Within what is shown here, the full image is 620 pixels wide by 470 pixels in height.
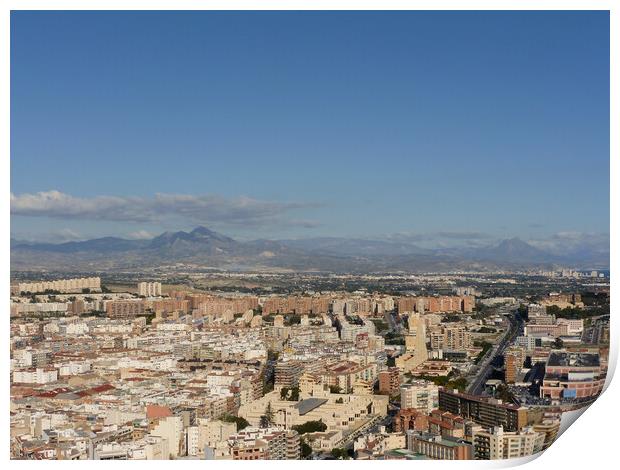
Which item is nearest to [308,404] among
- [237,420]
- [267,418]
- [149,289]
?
[267,418]

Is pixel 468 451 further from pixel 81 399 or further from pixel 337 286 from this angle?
pixel 337 286

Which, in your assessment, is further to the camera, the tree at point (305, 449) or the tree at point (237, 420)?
the tree at point (237, 420)

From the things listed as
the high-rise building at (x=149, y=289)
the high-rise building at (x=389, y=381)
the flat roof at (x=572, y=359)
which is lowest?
the high-rise building at (x=389, y=381)

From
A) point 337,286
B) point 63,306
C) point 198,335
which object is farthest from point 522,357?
point 63,306

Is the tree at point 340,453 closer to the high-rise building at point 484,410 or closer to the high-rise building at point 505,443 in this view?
the high-rise building at point 505,443

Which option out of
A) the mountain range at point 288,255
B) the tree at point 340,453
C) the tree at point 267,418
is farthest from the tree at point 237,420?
the mountain range at point 288,255
